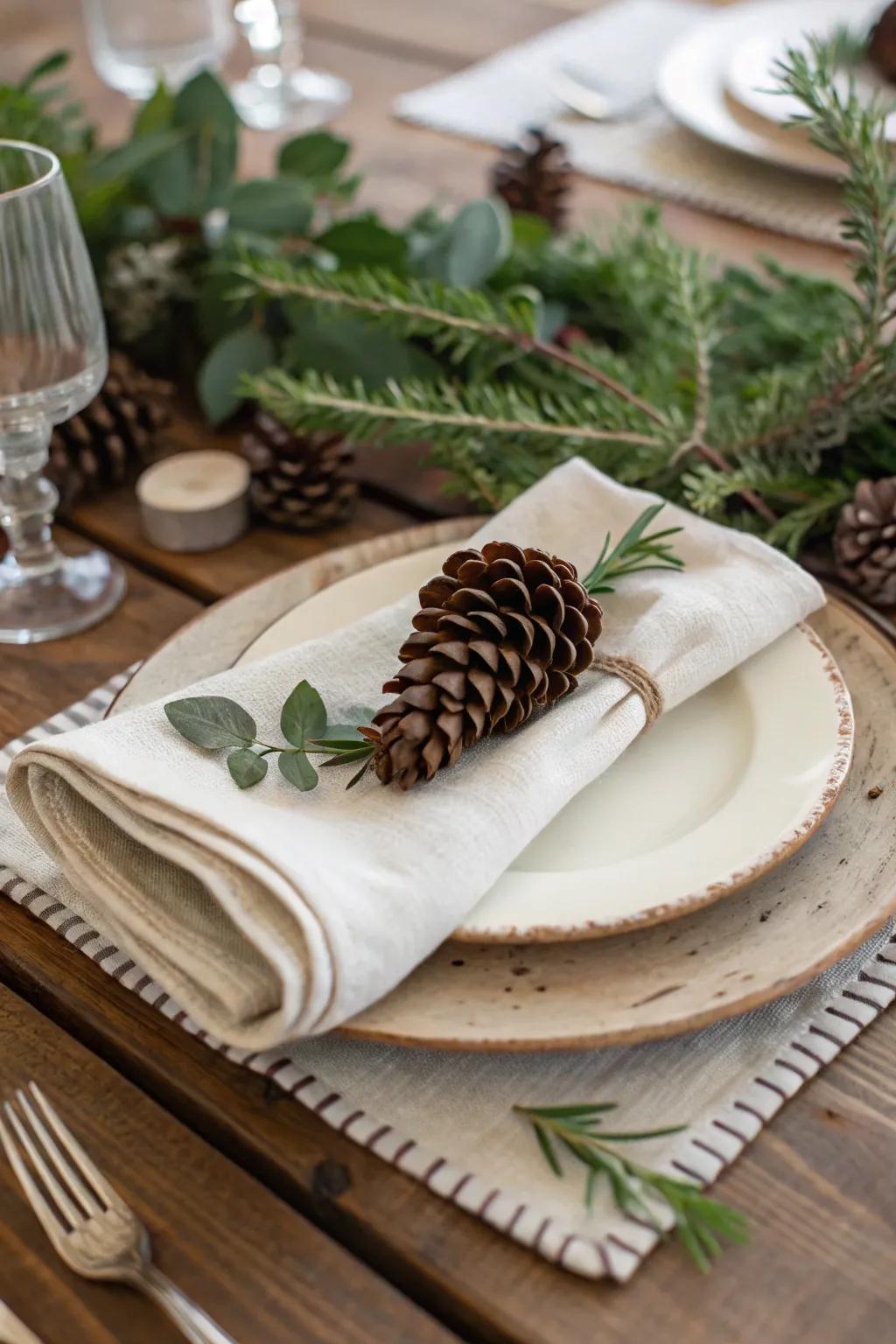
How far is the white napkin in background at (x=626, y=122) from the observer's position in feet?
4.18

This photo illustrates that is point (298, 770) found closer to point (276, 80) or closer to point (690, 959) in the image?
point (690, 959)

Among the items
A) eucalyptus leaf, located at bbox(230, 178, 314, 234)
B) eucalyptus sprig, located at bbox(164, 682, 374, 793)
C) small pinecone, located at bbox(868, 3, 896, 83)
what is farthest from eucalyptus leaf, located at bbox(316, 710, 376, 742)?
small pinecone, located at bbox(868, 3, 896, 83)

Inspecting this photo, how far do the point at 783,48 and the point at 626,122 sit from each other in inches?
8.6

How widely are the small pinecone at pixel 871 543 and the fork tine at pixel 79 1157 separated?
20.5 inches

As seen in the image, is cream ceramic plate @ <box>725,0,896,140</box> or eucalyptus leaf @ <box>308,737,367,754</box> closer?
eucalyptus leaf @ <box>308,737,367,754</box>

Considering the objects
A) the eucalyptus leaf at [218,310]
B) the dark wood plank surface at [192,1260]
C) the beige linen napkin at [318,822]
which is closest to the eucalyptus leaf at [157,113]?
the eucalyptus leaf at [218,310]

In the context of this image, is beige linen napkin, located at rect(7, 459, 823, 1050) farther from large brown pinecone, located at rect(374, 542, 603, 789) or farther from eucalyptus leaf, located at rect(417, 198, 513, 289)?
eucalyptus leaf, located at rect(417, 198, 513, 289)

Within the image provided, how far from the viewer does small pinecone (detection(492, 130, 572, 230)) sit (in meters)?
1.21

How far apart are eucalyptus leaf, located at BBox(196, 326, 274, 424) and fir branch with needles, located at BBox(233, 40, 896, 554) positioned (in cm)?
4

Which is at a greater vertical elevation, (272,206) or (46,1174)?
(272,206)

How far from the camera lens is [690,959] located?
553 mm

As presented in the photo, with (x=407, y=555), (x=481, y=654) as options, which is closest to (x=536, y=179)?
(x=407, y=555)

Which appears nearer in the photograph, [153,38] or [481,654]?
[481,654]

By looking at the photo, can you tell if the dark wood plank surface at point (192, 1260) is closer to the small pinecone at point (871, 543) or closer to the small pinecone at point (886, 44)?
the small pinecone at point (871, 543)
